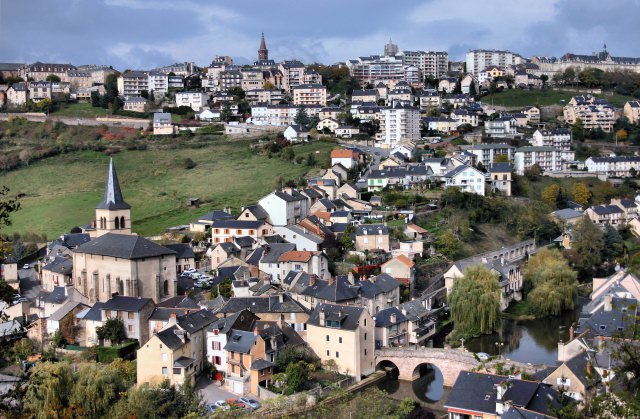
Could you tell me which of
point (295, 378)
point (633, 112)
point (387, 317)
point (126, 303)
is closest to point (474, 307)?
point (387, 317)

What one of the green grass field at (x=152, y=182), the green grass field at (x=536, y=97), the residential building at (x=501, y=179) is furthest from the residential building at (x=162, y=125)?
the green grass field at (x=536, y=97)

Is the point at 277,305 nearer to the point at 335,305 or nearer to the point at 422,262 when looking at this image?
the point at 335,305

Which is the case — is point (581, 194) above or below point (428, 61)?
below

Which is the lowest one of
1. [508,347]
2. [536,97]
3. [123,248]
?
[508,347]

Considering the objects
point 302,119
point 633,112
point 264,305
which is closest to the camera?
point 264,305

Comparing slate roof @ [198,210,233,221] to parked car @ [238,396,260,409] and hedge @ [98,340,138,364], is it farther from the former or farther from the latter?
parked car @ [238,396,260,409]

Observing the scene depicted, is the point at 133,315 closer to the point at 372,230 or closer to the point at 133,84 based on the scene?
the point at 372,230

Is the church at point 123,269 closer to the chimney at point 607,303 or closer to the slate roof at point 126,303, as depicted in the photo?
the slate roof at point 126,303
